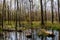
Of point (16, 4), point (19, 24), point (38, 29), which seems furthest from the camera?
point (16, 4)

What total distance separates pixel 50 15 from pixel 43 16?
33cm

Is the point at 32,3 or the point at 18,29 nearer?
the point at 18,29

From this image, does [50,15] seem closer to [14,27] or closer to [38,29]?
[38,29]

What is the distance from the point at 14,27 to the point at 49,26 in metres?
1.42

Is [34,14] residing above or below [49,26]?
above

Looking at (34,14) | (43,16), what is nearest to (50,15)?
(43,16)

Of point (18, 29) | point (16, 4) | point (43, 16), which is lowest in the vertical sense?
point (18, 29)

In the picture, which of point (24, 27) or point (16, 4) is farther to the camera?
point (16, 4)

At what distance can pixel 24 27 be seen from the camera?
646cm

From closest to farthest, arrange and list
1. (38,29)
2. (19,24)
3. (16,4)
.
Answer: (38,29), (19,24), (16,4)

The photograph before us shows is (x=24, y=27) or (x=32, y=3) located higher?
(x=32, y=3)

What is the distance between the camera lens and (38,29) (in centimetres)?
627

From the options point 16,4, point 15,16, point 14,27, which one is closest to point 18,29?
point 14,27

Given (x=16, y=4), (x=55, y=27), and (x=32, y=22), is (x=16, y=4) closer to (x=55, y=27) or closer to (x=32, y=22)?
(x=32, y=22)
